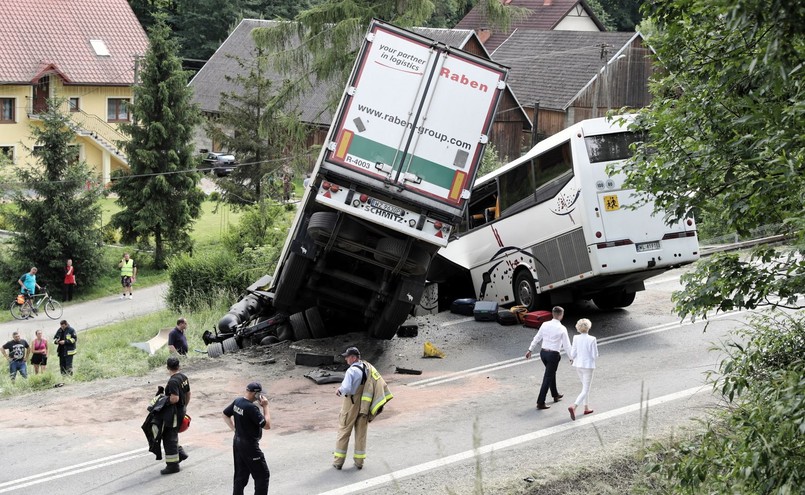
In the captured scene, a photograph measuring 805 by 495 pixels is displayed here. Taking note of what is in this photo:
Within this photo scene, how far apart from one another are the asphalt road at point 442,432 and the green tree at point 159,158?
72.3 feet

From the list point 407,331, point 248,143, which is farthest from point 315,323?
point 248,143

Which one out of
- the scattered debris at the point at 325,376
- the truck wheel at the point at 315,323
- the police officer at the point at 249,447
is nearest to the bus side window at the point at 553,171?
the truck wheel at the point at 315,323

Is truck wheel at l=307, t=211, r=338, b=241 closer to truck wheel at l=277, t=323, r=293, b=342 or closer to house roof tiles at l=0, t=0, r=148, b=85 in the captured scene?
truck wheel at l=277, t=323, r=293, b=342

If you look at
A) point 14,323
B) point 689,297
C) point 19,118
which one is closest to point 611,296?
point 689,297

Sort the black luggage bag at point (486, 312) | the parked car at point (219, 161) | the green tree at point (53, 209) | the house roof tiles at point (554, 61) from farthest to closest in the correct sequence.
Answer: the parked car at point (219, 161)
the house roof tiles at point (554, 61)
the green tree at point (53, 209)
the black luggage bag at point (486, 312)

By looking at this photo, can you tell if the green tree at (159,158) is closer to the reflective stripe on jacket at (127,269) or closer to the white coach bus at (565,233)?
the reflective stripe on jacket at (127,269)

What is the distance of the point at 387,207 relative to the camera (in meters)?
14.8

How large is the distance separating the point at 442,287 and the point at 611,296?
3.67 meters

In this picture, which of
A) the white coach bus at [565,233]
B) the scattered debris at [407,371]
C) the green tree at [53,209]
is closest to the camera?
the scattered debris at [407,371]

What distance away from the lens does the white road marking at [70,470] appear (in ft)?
37.0

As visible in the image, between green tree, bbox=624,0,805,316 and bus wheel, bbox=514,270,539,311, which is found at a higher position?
green tree, bbox=624,0,805,316

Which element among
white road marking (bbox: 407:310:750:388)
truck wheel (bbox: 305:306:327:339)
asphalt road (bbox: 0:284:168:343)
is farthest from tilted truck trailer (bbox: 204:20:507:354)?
asphalt road (bbox: 0:284:168:343)

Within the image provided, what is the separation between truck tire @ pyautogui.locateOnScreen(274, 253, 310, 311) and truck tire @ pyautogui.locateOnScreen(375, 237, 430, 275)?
1321 millimetres

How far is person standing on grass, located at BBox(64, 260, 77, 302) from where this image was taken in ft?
111
